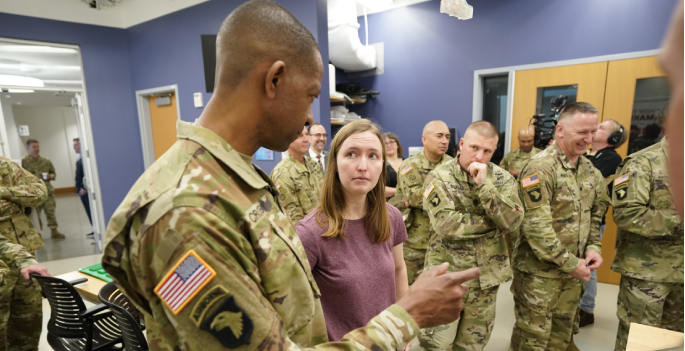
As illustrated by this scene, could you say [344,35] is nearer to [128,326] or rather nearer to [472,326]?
[472,326]

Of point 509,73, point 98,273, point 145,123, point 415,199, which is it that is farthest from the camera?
point 145,123

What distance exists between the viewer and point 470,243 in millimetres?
2035

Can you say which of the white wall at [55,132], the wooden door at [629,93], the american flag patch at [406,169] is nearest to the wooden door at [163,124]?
the american flag patch at [406,169]

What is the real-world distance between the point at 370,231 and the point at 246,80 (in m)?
0.79

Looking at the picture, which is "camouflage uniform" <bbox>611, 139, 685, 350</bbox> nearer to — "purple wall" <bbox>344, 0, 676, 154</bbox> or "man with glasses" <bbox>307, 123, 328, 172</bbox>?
"purple wall" <bbox>344, 0, 676, 154</bbox>

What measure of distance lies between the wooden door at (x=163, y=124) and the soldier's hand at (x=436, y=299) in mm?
4826

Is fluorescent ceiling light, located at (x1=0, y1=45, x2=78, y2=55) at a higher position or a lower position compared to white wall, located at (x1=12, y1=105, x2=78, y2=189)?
higher

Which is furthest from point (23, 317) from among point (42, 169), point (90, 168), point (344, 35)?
point (42, 169)

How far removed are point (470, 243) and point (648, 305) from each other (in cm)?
121

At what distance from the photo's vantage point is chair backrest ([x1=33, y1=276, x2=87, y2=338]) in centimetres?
183

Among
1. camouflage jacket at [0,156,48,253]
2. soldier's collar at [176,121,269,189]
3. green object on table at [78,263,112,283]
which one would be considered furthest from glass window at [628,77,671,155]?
camouflage jacket at [0,156,48,253]

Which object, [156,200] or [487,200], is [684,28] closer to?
[156,200]

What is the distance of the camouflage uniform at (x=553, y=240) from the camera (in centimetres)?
207

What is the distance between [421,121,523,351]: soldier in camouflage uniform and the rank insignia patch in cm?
159
